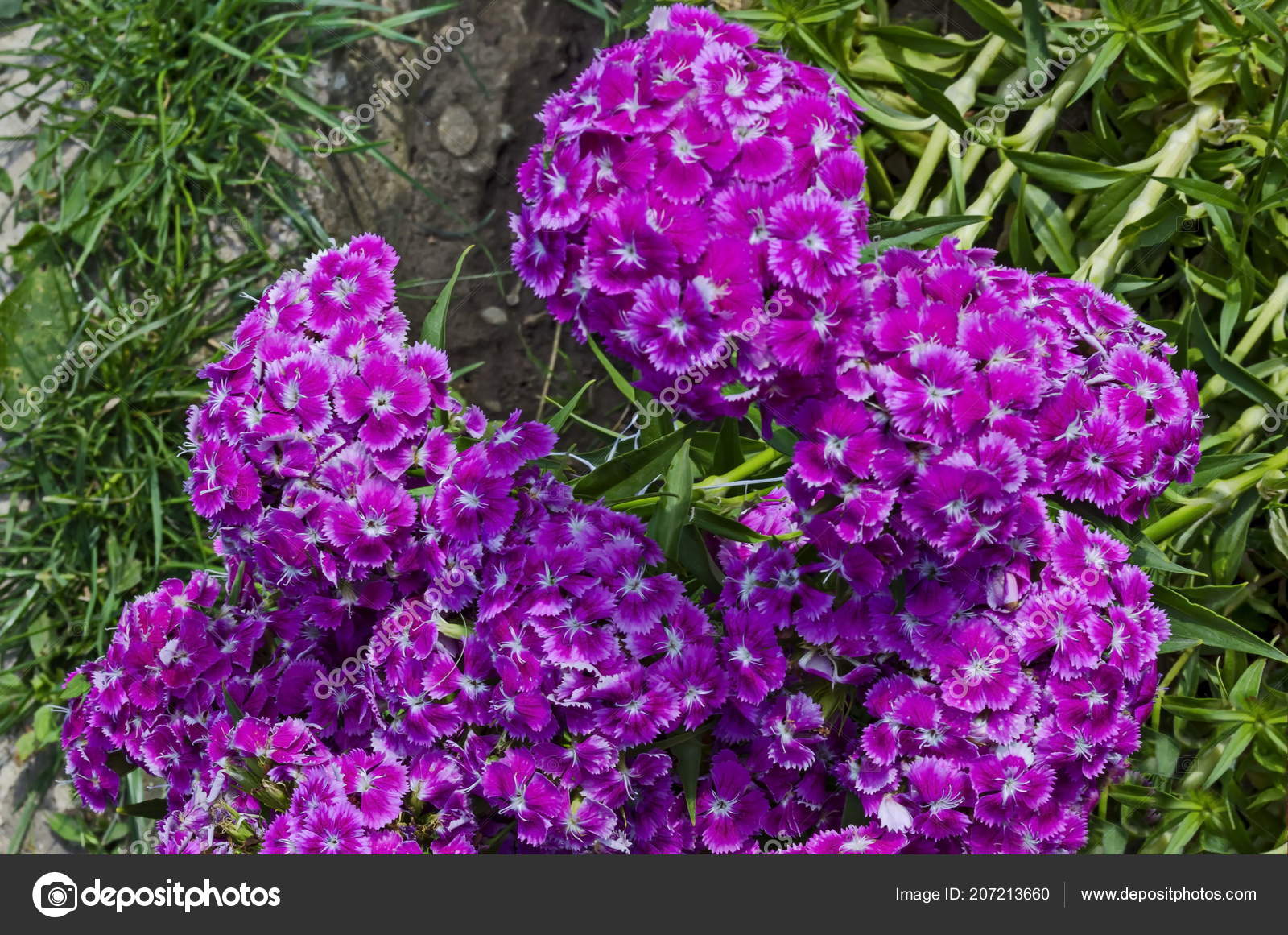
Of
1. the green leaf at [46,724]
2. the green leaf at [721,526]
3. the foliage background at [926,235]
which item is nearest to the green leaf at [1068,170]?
the foliage background at [926,235]

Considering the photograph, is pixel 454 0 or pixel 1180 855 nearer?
pixel 1180 855

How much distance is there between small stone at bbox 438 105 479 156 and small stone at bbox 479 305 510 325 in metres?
0.44

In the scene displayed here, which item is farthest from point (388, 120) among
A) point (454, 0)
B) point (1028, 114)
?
point (1028, 114)

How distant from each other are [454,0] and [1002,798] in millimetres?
2494

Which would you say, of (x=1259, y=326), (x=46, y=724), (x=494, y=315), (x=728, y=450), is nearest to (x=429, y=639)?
(x=728, y=450)

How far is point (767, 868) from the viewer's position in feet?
5.65

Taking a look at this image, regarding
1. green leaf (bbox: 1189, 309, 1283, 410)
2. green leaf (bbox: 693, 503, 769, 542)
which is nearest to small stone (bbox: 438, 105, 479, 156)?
green leaf (bbox: 693, 503, 769, 542)

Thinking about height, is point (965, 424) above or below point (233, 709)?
above

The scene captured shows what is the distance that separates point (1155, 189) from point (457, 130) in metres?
1.79

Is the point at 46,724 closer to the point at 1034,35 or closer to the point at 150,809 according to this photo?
the point at 150,809

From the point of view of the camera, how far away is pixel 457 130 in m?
3.10

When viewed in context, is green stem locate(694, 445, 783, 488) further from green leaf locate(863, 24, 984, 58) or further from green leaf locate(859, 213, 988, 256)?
green leaf locate(863, 24, 984, 58)

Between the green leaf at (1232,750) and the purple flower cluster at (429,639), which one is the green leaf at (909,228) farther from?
the green leaf at (1232,750)

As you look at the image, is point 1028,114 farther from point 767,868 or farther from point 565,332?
point 767,868
